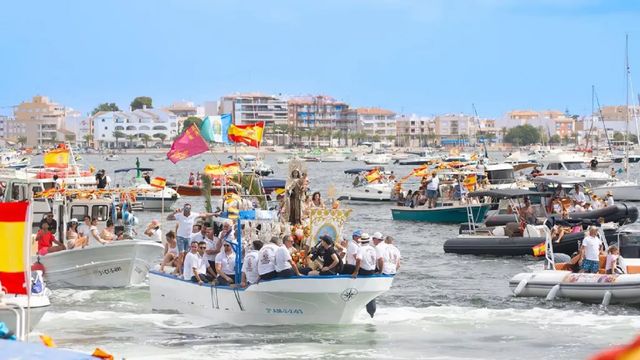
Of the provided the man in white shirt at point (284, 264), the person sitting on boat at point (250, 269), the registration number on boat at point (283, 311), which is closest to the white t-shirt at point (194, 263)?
the person sitting on boat at point (250, 269)

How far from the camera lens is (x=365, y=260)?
77.3ft

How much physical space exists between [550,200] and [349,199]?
3414 centimetres

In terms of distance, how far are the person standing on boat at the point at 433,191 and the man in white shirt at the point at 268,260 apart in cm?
3337

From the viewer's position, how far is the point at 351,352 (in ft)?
73.8

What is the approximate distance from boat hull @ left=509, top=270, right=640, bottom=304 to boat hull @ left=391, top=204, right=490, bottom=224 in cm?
2438

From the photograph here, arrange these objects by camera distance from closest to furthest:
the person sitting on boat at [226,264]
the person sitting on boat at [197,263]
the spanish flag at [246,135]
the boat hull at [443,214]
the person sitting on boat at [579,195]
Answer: the person sitting on boat at [226,264], the person sitting on boat at [197,263], the spanish flag at [246,135], the person sitting on boat at [579,195], the boat hull at [443,214]

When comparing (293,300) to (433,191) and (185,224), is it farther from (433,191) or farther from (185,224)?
(433,191)

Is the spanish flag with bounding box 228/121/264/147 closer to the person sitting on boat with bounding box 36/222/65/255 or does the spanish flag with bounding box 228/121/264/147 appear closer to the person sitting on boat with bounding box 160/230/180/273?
the person sitting on boat with bounding box 160/230/180/273

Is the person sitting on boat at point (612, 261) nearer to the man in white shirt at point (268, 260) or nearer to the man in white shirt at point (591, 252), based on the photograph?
the man in white shirt at point (591, 252)

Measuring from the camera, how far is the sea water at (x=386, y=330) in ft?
74.4

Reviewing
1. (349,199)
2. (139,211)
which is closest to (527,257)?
(139,211)

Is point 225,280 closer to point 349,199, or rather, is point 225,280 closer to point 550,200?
point 550,200

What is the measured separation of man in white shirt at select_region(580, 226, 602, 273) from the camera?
29.6m

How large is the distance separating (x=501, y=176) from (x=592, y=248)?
35798 millimetres
